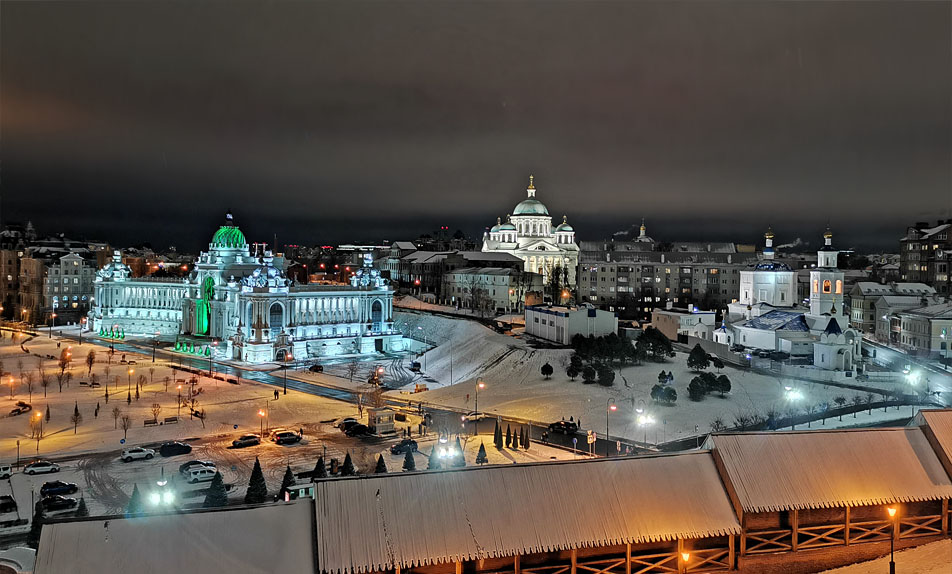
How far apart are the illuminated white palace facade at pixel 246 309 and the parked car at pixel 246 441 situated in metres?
36.6

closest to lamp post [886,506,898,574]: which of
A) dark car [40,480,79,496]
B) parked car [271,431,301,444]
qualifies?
parked car [271,431,301,444]

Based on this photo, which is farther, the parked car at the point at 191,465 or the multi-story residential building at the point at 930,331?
the multi-story residential building at the point at 930,331

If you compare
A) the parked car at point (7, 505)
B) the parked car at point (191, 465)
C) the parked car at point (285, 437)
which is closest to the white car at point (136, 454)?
the parked car at point (191, 465)

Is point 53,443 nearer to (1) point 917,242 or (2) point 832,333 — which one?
(2) point 832,333

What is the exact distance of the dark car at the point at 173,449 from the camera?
121ft

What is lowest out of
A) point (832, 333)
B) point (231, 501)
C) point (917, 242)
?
point (231, 501)

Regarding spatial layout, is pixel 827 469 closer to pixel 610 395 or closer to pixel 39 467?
pixel 610 395

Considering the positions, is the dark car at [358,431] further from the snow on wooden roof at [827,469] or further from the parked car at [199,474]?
the snow on wooden roof at [827,469]

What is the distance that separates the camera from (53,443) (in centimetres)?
3866

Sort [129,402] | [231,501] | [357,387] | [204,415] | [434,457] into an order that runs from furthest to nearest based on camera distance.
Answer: [357,387] < [129,402] < [204,415] < [434,457] < [231,501]

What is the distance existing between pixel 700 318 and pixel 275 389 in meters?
41.7

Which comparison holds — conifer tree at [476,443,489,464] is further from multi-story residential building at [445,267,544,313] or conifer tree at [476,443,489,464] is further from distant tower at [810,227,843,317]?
multi-story residential building at [445,267,544,313]

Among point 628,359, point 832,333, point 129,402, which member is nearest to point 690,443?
point 628,359

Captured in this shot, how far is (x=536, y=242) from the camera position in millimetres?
119812
